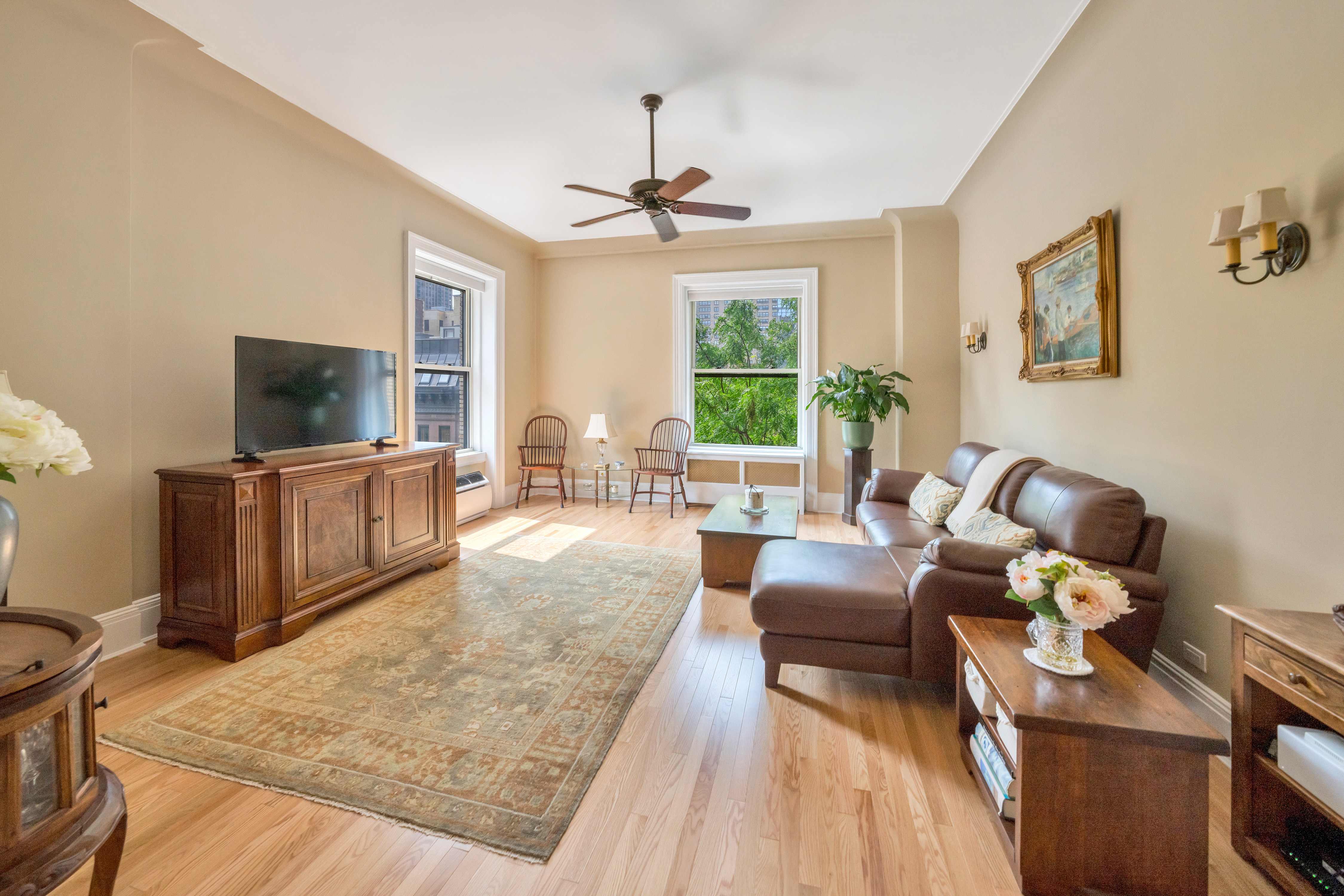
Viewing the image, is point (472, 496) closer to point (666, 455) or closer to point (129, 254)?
point (666, 455)

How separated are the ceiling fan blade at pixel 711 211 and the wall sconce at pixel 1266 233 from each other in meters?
2.27

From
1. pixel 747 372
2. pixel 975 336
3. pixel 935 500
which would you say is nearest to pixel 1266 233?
pixel 935 500

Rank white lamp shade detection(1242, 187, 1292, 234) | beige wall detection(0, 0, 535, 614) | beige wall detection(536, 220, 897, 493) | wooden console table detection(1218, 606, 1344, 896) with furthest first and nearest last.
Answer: beige wall detection(536, 220, 897, 493)
beige wall detection(0, 0, 535, 614)
white lamp shade detection(1242, 187, 1292, 234)
wooden console table detection(1218, 606, 1344, 896)

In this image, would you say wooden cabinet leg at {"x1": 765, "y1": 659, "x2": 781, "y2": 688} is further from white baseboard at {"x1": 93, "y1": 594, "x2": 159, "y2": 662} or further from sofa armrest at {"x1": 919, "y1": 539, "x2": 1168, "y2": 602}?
white baseboard at {"x1": 93, "y1": 594, "x2": 159, "y2": 662}

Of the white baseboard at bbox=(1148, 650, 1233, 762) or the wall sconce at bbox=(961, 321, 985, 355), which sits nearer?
the white baseboard at bbox=(1148, 650, 1233, 762)

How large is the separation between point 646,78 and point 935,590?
2.88 metres

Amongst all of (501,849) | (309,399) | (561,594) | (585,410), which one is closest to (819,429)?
(585,410)

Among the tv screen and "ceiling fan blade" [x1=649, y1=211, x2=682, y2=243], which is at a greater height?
"ceiling fan blade" [x1=649, y1=211, x2=682, y2=243]

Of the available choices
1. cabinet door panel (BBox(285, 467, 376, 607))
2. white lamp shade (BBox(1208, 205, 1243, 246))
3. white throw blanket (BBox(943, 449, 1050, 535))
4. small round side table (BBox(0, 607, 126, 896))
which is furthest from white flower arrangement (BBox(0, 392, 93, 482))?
white throw blanket (BBox(943, 449, 1050, 535))

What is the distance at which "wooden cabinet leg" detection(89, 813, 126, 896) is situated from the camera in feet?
3.78

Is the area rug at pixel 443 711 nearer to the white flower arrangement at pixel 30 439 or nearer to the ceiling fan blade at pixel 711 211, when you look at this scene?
the white flower arrangement at pixel 30 439

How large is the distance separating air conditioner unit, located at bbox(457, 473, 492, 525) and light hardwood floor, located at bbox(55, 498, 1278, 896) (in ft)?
9.24

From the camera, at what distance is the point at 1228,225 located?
1.72m

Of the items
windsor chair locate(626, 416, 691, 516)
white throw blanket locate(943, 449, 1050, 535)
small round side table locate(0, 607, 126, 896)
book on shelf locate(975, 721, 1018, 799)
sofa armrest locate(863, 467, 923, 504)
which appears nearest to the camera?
small round side table locate(0, 607, 126, 896)
